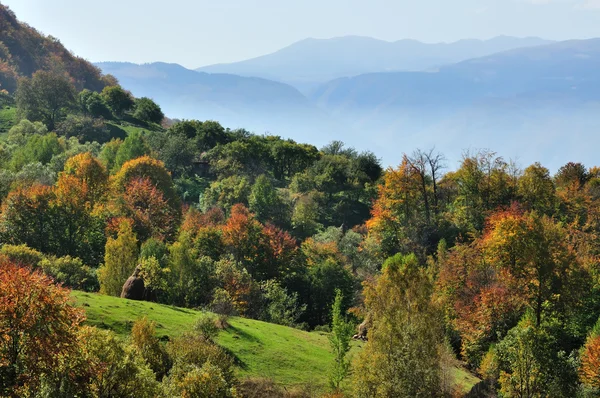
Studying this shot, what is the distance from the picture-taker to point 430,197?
7625cm

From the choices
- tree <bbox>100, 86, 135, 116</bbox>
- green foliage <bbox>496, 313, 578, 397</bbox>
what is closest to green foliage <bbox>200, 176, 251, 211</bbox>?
green foliage <bbox>496, 313, 578, 397</bbox>

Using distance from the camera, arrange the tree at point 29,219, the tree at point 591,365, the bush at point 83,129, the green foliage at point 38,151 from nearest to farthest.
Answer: the tree at point 591,365, the tree at point 29,219, the green foliage at point 38,151, the bush at point 83,129

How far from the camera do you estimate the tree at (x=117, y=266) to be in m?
41.2

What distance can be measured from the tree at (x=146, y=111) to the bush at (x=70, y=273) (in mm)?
97748

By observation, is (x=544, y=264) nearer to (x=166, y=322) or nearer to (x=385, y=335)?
(x=385, y=335)

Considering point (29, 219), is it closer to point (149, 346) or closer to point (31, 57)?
point (149, 346)

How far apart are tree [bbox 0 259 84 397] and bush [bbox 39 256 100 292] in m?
22.5

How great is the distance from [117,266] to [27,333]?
1036 inches

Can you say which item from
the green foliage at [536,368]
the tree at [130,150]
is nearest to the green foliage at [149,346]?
the green foliage at [536,368]

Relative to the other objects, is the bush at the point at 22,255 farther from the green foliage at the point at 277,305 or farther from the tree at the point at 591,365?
the tree at the point at 591,365

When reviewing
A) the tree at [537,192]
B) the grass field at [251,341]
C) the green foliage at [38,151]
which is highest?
the green foliage at [38,151]

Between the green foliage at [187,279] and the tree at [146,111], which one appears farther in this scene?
the tree at [146,111]

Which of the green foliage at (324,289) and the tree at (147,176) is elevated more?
the tree at (147,176)

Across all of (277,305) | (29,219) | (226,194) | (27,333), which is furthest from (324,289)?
(27,333)
